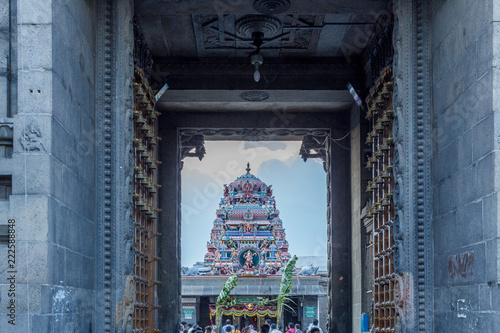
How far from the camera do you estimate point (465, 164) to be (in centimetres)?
808

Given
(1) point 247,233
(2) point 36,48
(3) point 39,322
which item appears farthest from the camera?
(1) point 247,233

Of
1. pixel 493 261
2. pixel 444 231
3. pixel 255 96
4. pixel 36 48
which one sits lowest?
pixel 493 261

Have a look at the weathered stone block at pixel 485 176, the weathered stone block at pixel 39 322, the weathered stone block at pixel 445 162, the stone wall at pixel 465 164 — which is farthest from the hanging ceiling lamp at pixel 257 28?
the weathered stone block at pixel 39 322

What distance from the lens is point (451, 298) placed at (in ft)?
27.9

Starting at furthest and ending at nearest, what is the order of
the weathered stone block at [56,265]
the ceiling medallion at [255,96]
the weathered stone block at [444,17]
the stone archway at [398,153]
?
1. the ceiling medallion at [255,96]
2. the stone archway at [398,153]
3. the weathered stone block at [444,17]
4. the weathered stone block at [56,265]

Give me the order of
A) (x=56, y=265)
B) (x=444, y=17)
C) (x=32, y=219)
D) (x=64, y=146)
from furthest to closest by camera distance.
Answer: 1. (x=444, y=17)
2. (x=64, y=146)
3. (x=56, y=265)
4. (x=32, y=219)

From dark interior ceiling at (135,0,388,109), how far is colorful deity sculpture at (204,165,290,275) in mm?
32705

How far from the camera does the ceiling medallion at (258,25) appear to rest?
1325 cm

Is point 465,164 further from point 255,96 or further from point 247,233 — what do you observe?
point 247,233

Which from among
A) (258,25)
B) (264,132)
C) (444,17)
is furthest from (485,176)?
(264,132)

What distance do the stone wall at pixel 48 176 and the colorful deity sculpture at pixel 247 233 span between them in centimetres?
3973

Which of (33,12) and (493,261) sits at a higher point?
(33,12)

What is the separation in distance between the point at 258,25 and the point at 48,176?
7.38 m

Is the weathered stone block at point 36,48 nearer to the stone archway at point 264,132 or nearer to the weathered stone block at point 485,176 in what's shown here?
the weathered stone block at point 485,176
